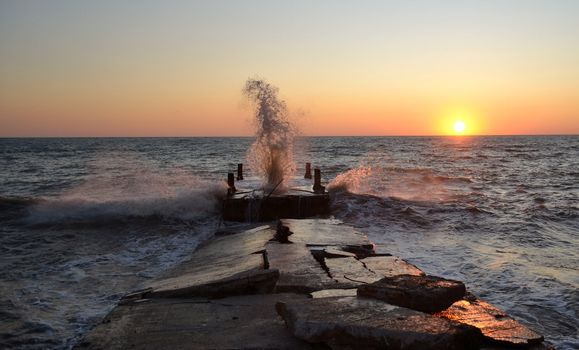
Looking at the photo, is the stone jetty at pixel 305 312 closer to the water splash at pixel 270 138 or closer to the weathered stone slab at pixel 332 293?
the weathered stone slab at pixel 332 293

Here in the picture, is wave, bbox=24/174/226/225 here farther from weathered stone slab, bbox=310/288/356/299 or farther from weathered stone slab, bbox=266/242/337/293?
weathered stone slab, bbox=310/288/356/299

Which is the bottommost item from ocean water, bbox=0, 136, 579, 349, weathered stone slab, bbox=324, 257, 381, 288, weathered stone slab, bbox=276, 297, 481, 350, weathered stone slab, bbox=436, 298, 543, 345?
ocean water, bbox=0, 136, 579, 349

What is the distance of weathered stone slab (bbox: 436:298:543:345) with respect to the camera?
369 centimetres

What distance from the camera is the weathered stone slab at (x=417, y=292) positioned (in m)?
4.02

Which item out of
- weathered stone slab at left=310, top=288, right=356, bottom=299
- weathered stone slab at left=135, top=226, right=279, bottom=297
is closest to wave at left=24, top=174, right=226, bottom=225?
weathered stone slab at left=135, top=226, right=279, bottom=297

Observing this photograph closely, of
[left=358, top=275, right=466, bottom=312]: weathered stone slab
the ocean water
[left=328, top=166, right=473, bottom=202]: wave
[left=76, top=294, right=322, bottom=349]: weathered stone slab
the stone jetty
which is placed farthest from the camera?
[left=328, top=166, right=473, bottom=202]: wave

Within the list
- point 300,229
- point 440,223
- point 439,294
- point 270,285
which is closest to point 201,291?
point 270,285

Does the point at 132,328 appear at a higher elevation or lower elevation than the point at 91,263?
higher

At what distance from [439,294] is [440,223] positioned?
939cm

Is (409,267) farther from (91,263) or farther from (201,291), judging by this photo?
(91,263)

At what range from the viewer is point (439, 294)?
4.07 metres

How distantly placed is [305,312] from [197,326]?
1007mm

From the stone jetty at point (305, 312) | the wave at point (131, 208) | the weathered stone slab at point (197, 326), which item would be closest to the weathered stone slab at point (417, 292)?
the stone jetty at point (305, 312)

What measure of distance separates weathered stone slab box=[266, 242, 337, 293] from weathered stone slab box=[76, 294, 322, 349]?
9.6 inches
